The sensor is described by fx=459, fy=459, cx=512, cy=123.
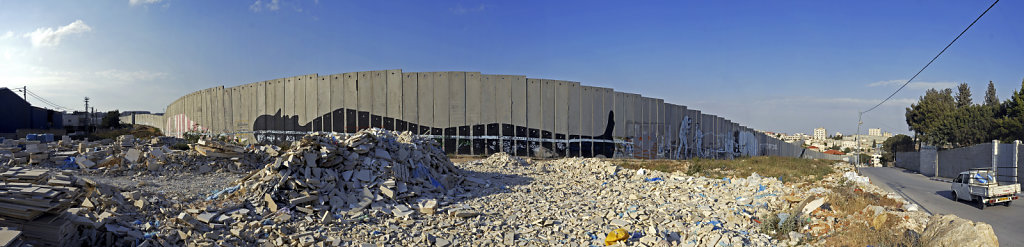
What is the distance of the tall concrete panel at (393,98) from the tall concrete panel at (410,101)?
178 mm

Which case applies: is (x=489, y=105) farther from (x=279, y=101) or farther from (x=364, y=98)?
(x=279, y=101)

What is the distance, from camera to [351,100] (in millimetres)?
21469

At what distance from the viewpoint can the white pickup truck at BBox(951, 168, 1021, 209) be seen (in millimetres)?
12508

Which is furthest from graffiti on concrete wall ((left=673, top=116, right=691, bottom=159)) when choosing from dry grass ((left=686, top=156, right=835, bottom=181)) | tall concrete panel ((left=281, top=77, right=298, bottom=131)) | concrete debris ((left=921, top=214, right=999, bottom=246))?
tall concrete panel ((left=281, top=77, right=298, bottom=131))

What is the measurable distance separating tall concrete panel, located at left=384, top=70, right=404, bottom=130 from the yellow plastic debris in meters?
14.4

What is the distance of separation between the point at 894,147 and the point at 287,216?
77619mm

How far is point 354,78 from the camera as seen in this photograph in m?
21.4

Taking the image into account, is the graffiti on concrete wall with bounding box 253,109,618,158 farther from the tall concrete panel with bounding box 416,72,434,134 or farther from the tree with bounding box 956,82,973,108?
the tree with bounding box 956,82,973,108

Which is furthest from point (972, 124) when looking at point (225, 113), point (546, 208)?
point (225, 113)

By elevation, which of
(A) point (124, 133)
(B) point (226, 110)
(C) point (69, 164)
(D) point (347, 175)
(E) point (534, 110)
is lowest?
(C) point (69, 164)

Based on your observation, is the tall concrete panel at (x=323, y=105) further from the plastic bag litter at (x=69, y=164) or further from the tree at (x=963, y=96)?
the tree at (x=963, y=96)

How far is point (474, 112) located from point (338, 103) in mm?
6653

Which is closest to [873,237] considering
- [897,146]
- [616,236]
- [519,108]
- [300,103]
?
[616,236]

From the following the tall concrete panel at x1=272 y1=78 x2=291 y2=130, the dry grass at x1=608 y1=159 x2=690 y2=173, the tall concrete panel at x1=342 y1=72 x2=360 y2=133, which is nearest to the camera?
the dry grass at x1=608 y1=159 x2=690 y2=173
